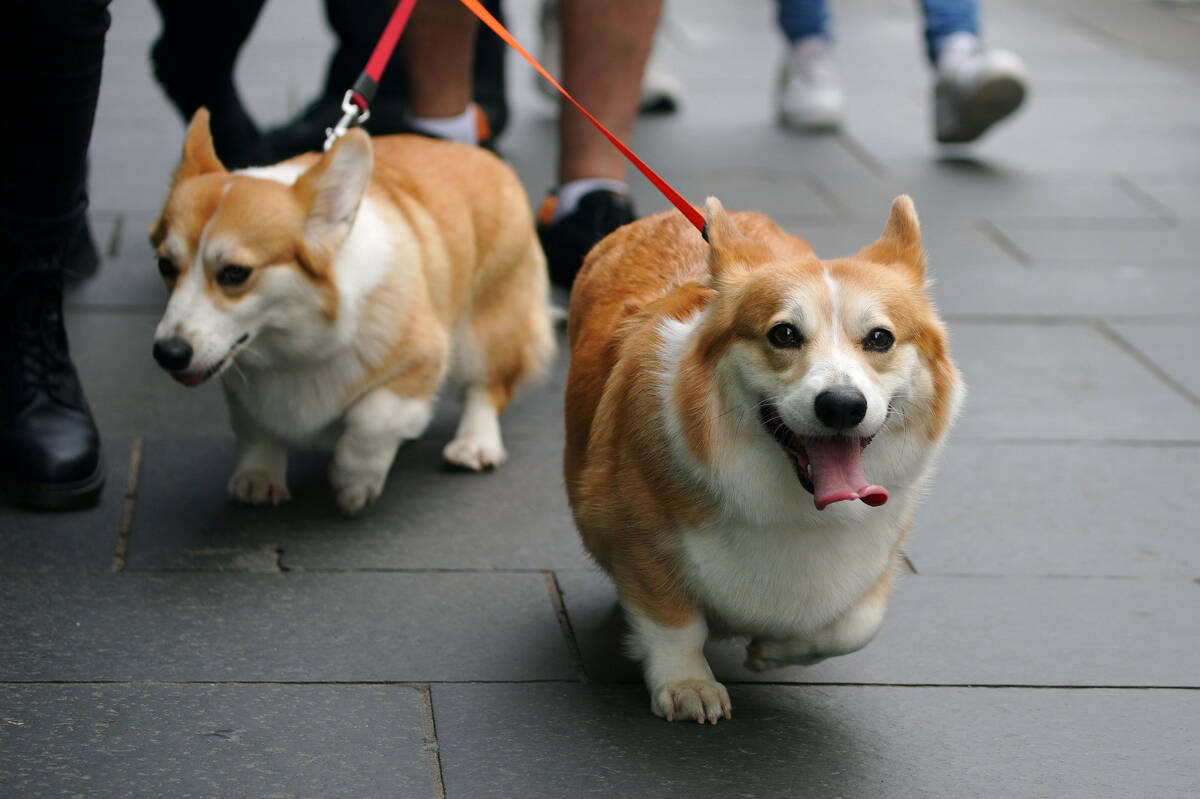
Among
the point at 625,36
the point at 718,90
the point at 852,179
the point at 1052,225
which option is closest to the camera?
the point at 625,36

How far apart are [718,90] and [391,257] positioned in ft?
14.7

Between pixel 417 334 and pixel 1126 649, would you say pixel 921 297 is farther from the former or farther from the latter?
pixel 417 334

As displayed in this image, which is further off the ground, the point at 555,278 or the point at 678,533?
the point at 678,533

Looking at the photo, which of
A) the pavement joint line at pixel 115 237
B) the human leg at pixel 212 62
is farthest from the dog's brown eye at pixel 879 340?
the pavement joint line at pixel 115 237

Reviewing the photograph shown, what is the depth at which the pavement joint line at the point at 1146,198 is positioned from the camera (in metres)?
5.55

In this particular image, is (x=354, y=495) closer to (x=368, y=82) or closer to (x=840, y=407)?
(x=368, y=82)

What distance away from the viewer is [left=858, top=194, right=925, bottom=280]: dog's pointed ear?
2381 mm

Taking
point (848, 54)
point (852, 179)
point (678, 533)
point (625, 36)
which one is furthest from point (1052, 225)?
point (678, 533)

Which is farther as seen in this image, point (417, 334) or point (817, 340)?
point (417, 334)

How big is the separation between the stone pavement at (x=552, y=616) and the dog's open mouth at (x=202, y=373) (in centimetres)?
38

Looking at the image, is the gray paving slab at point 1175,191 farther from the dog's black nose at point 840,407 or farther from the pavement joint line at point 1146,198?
the dog's black nose at point 840,407

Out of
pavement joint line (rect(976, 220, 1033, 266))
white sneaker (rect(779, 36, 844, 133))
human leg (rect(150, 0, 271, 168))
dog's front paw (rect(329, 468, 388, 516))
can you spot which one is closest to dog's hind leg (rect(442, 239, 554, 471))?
dog's front paw (rect(329, 468, 388, 516))

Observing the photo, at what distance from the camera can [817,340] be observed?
7.00 ft

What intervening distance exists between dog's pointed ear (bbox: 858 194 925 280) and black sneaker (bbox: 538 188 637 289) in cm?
165
